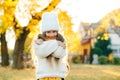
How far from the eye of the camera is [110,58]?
54594 mm

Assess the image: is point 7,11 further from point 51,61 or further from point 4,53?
point 51,61

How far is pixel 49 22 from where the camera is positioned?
6746 mm

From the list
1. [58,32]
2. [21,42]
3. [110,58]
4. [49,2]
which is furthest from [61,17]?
[110,58]

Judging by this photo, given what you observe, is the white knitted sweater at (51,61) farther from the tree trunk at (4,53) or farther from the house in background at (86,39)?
the house in background at (86,39)

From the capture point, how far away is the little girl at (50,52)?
6477mm

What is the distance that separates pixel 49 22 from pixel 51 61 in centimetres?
64

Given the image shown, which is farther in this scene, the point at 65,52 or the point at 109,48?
the point at 109,48

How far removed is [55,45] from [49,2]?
Result: 66.7ft

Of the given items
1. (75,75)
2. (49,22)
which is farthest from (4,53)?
(49,22)

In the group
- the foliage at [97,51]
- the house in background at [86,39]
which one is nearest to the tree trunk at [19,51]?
the foliage at [97,51]

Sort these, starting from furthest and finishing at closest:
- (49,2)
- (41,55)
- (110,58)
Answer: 1. (110,58)
2. (49,2)
3. (41,55)

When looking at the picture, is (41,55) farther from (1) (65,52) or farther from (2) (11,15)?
(2) (11,15)

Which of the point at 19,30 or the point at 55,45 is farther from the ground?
the point at 19,30

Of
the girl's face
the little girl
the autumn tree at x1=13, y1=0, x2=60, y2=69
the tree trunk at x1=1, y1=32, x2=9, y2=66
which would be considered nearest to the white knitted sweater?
the little girl
